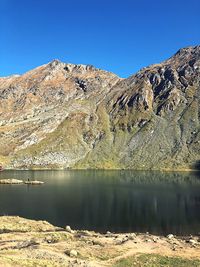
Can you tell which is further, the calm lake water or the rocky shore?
the calm lake water

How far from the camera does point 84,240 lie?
60.0m

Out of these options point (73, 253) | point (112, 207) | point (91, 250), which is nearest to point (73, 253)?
point (73, 253)

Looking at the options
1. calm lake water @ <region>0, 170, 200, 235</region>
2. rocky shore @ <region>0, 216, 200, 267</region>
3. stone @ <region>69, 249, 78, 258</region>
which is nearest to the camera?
rocky shore @ <region>0, 216, 200, 267</region>

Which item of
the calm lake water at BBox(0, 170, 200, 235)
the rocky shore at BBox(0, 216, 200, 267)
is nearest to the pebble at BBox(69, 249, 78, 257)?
the rocky shore at BBox(0, 216, 200, 267)

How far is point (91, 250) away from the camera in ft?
173

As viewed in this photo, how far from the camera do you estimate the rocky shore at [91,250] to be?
46.2 metres

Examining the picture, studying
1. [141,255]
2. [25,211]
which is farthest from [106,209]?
[141,255]

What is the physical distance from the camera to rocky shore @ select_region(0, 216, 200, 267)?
46.2 meters

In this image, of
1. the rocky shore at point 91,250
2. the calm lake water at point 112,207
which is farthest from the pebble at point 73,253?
the calm lake water at point 112,207

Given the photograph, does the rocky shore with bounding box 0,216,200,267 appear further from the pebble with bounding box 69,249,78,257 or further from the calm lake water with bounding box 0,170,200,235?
the calm lake water with bounding box 0,170,200,235

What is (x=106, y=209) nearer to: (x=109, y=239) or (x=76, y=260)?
(x=109, y=239)

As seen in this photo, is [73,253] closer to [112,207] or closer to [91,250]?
[91,250]

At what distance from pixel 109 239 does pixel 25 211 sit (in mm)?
43889

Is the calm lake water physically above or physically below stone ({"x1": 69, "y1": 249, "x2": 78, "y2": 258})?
below
